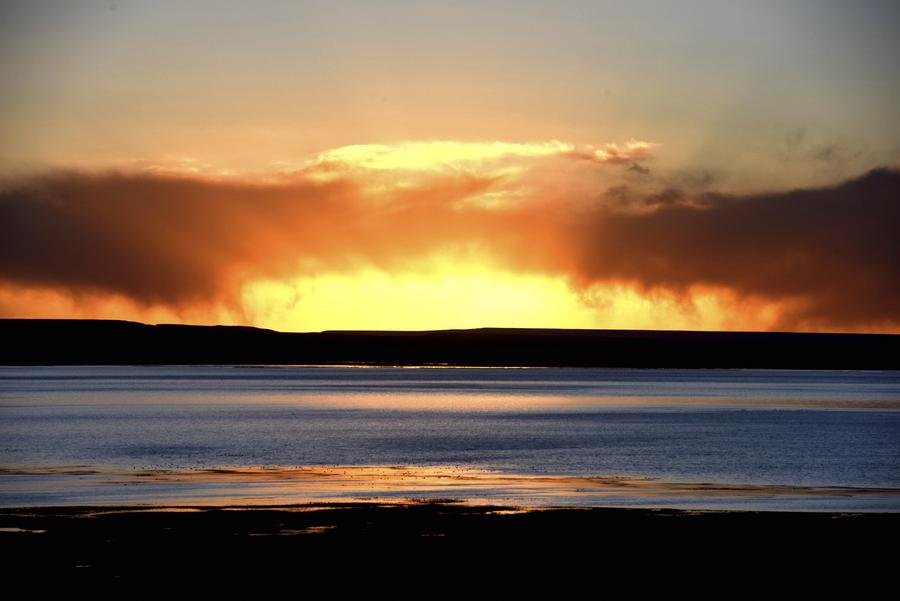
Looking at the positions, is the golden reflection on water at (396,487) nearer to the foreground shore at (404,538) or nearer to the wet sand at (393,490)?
the wet sand at (393,490)

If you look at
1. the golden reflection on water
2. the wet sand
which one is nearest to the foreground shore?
the wet sand

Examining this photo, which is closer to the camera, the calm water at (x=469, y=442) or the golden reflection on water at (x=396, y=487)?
the golden reflection on water at (x=396, y=487)

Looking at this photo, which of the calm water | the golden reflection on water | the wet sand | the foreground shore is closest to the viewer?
the foreground shore

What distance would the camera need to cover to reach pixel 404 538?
73.3ft

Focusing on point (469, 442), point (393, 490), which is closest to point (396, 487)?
point (393, 490)

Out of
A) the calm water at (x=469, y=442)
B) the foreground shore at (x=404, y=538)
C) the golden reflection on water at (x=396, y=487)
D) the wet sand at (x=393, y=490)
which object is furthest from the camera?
the calm water at (x=469, y=442)

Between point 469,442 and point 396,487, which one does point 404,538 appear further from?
point 469,442

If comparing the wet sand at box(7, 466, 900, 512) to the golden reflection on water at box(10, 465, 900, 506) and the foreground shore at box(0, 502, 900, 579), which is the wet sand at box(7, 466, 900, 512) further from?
the foreground shore at box(0, 502, 900, 579)

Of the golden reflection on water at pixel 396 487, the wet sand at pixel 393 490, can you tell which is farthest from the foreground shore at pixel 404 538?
the golden reflection on water at pixel 396 487

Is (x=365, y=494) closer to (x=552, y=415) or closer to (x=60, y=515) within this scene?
(x=60, y=515)

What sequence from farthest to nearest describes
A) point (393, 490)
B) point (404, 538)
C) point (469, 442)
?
point (469, 442) → point (393, 490) → point (404, 538)

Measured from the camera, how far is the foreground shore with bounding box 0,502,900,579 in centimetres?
1998

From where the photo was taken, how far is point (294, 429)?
212 feet

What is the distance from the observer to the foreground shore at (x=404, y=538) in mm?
19984
